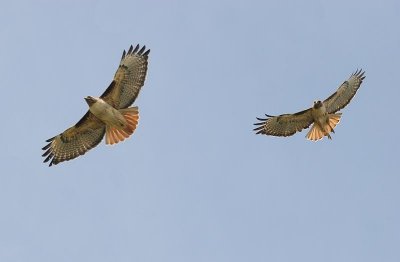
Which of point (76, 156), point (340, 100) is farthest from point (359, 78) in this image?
point (76, 156)

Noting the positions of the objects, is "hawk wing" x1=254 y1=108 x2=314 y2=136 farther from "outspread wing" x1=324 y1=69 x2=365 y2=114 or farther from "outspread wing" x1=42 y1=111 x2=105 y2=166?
"outspread wing" x1=42 y1=111 x2=105 y2=166

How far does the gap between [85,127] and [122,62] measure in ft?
6.31

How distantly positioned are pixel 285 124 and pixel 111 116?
5.60 meters

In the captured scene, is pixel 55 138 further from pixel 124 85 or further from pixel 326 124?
pixel 326 124

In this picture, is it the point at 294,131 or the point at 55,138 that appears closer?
the point at 55,138

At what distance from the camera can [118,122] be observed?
805 inches

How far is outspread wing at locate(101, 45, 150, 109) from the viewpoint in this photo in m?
20.6

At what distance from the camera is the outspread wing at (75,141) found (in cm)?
2112

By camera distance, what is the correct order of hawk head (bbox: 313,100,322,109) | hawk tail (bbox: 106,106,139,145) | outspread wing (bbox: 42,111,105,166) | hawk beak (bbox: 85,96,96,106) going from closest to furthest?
1. hawk beak (bbox: 85,96,96,106)
2. hawk tail (bbox: 106,106,139,145)
3. outspread wing (bbox: 42,111,105,166)
4. hawk head (bbox: 313,100,322,109)

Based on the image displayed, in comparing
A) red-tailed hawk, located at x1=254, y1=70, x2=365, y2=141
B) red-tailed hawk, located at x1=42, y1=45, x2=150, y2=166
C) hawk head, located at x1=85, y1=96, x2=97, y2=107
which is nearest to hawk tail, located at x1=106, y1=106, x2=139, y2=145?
red-tailed hawk, located at x1=42, y1=45, x2=150, y2=166

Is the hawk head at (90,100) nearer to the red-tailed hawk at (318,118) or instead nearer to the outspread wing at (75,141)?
the outspread wing at (75,141)

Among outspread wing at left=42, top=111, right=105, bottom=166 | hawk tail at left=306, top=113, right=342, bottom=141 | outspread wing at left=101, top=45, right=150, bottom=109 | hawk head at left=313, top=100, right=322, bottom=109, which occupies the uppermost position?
hawk head at left=313, top=100, right=322, bottom=109

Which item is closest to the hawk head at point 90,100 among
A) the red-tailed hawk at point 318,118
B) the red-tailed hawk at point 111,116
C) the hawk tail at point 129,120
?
the red-tailed hawk at point 111,116

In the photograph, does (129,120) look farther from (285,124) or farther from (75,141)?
(285,124)
